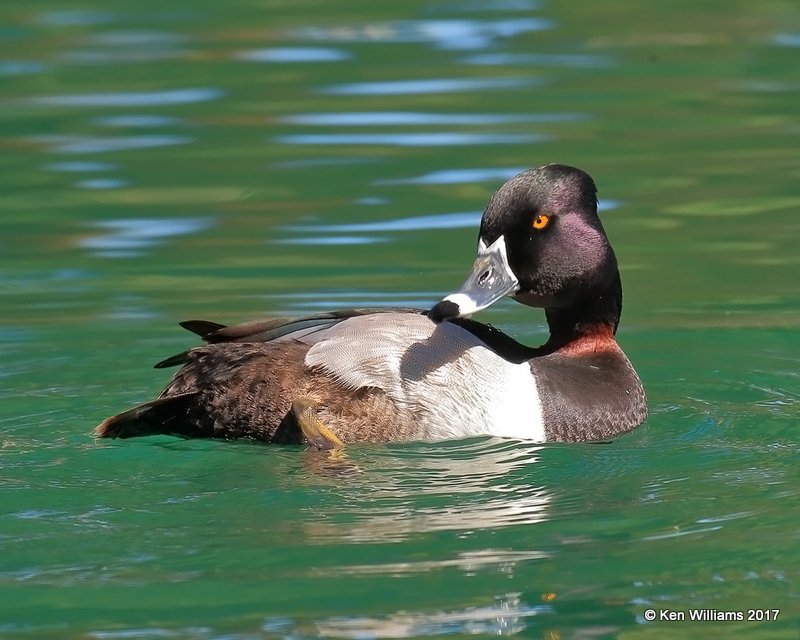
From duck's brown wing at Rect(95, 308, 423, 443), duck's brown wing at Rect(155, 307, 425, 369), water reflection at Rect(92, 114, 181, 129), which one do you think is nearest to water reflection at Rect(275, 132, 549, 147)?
water reflection at Rect(92, 114, 181, 129)

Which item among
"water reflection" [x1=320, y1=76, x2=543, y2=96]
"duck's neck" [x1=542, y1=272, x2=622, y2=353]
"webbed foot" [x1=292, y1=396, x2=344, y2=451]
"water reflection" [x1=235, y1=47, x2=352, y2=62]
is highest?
"water reflection" [x1=235, y1=47, x2=352, y2=62]

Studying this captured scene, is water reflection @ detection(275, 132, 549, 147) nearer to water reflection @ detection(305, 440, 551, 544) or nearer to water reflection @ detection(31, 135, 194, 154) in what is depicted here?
water reflection @ detection(31, 135, 194, 154)

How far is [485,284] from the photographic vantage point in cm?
697

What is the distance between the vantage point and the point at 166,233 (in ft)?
34.0

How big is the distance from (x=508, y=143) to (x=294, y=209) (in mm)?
1882

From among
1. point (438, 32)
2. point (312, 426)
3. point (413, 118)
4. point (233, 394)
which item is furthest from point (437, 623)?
point (438, 32)

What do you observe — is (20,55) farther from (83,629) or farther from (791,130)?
(83,629)

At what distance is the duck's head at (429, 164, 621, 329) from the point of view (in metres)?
6.98

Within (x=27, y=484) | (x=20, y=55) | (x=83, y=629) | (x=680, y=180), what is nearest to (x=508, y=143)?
(x=680, y=180)

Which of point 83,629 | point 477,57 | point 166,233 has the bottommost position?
point 83,629

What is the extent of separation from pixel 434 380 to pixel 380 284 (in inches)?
102

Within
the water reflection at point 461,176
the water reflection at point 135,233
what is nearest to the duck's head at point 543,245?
the water reflection at point 135,233

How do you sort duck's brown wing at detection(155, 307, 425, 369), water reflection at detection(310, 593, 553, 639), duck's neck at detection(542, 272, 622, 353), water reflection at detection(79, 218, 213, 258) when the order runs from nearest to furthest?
water reflection at detection(310, 593, 553, 639)
duck's brown wing at detection(155, 307, 425, 369)
duck's neck at detection(542, 272, 622, 353)
water reflection at detection(79, 218, 213, 258)

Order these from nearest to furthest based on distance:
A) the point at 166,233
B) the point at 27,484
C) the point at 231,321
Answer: the point at 27,484 < the point at 231,321 < the point at 166,233
